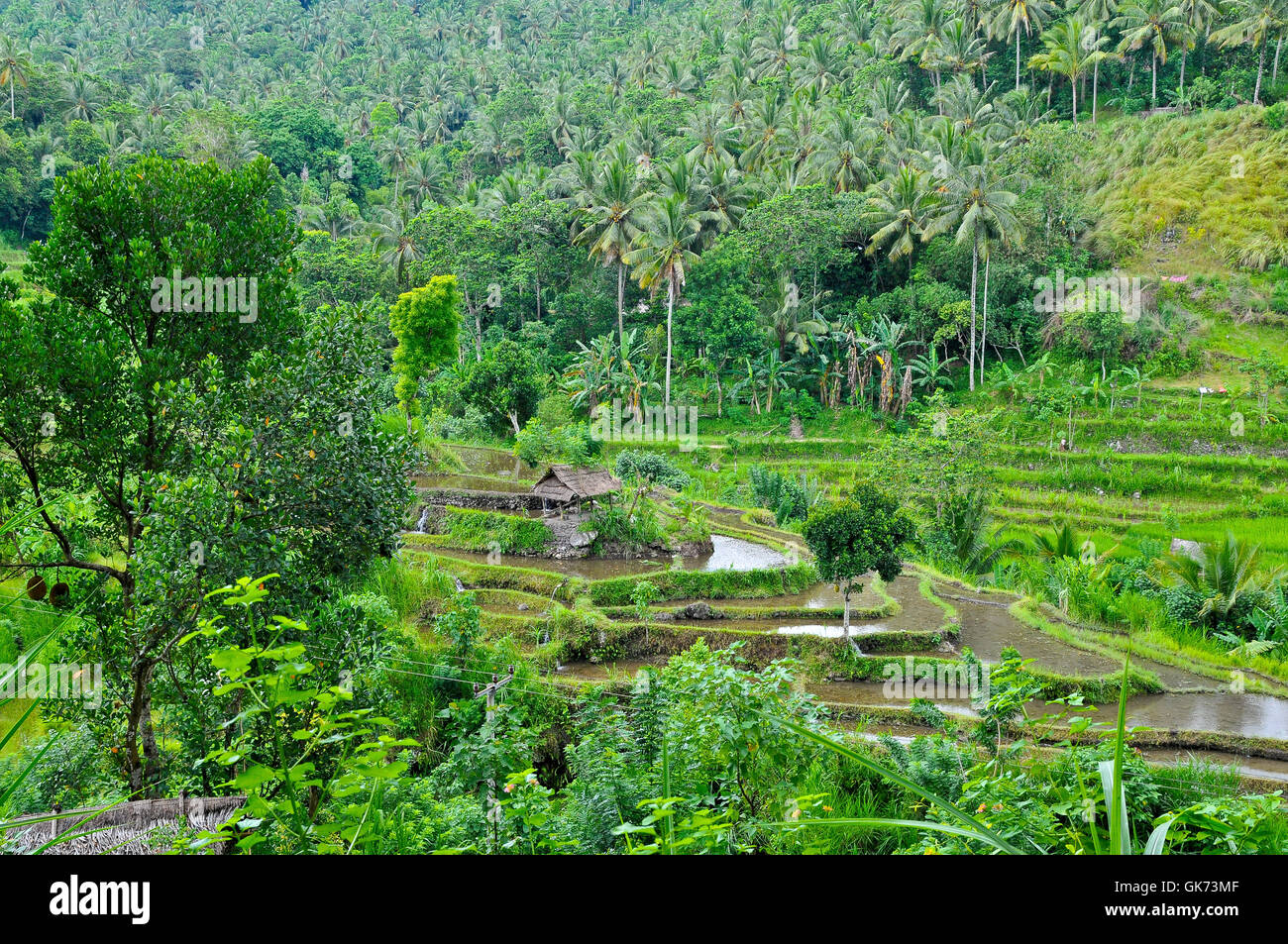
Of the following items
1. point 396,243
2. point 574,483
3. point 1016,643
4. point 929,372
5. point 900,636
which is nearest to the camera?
point 900,636

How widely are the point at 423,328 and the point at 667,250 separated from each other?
404 inches

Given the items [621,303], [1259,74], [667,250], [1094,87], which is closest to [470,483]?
[667,250]

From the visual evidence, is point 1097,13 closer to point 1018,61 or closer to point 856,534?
point 1018,61

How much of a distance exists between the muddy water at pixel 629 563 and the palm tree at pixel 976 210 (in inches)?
771

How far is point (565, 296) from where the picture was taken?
45.7 m

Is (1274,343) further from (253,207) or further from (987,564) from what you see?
(253,207)

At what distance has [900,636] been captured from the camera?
16.6 metres

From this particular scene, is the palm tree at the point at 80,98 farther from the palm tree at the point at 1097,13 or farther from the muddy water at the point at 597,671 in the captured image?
the muddy water at the point at 597,671

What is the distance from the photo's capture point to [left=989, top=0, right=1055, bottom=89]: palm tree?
2029 inches

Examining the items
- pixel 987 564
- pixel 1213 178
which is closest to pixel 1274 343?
pixel 1213 178

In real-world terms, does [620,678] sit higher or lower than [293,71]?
lower

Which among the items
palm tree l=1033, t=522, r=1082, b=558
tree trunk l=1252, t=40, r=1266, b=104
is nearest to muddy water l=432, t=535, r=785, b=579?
palm tree l=1033, t=522, r=1082, b=558

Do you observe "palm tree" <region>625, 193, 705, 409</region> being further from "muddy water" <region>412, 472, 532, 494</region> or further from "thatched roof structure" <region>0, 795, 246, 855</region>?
"thatched roof structure" <region>0, 795, 246, 855</region>
